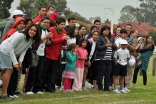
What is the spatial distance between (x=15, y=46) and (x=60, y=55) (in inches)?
70.2

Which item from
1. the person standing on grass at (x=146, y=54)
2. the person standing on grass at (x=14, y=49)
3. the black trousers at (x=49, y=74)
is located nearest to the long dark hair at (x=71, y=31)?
the black trousers at (x=49, y=74)

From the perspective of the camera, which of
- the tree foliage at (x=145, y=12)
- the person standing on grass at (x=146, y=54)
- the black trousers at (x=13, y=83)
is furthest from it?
the tree foliage at (x=145, y=12)

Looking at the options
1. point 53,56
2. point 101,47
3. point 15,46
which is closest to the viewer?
point 15,46

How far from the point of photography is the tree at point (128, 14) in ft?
377

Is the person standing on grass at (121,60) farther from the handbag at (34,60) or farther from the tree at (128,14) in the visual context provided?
the tree at (128,14)

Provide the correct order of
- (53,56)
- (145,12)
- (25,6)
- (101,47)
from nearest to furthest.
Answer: (53,56)
(101,47)
(25,6)
(145,12)

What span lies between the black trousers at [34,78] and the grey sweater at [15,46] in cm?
86

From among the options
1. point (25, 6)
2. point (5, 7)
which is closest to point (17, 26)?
point (5, 7)

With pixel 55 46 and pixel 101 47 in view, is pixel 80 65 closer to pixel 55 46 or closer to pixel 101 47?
pixel 101 47

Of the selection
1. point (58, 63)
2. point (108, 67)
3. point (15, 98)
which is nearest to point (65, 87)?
point (58, 63)

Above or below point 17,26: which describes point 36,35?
below

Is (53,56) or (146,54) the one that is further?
(146,54)

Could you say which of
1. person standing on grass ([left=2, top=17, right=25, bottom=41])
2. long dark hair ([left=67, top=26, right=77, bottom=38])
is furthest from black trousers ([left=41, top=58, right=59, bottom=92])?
person standing on grass ([left=2, top=17, right=25, bottom=41])

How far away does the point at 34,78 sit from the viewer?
8.93 meters
